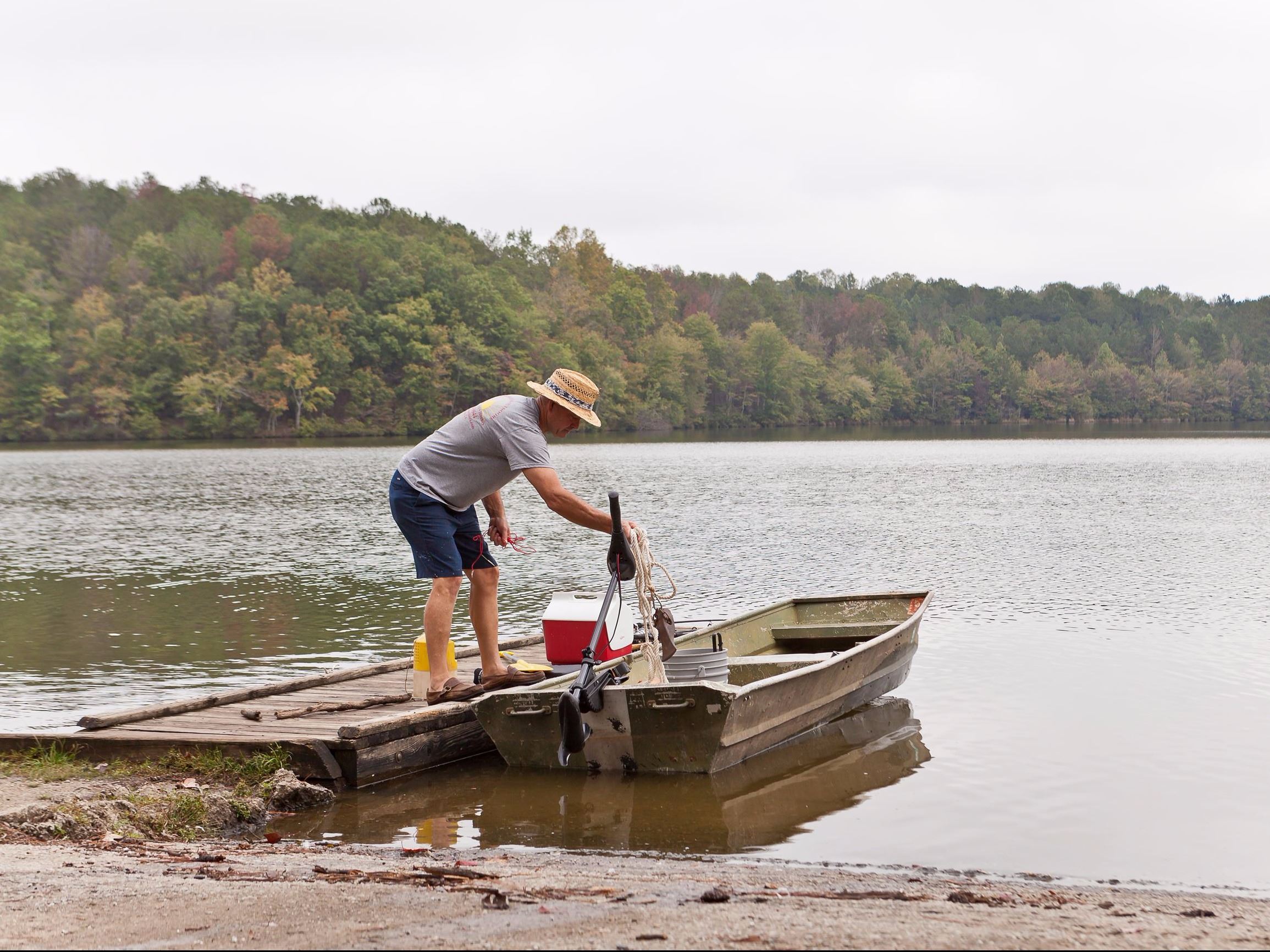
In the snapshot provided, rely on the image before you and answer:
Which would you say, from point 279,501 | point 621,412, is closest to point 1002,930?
point 279,501

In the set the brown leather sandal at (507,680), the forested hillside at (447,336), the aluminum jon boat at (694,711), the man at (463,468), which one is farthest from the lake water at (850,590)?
the forested hillside at (447,336)

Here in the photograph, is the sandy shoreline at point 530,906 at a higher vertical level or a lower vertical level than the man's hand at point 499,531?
lower

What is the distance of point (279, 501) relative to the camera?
107 ft

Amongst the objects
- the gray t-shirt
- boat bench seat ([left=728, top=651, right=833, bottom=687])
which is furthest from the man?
boat bench seat ([left=728, top=651, right=833, bottom=687])

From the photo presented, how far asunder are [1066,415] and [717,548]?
437 feet

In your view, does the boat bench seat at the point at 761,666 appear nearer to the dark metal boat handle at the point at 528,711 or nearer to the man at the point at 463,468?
the dark metal boat handle at the point at 528,711

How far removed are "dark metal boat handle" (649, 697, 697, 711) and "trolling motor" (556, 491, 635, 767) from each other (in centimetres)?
31

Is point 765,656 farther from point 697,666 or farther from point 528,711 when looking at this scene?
point 528,711

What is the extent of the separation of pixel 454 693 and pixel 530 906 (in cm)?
385

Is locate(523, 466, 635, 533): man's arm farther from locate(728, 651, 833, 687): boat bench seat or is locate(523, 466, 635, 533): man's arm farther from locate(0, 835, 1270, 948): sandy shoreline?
locate(728, 651, 833, 687): boat bench seat

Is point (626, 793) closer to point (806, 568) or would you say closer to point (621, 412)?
point (806, 568)

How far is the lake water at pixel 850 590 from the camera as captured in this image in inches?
276

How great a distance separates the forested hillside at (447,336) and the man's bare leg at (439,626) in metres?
79.3

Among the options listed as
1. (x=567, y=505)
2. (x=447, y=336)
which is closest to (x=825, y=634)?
(x=567, y=505)
